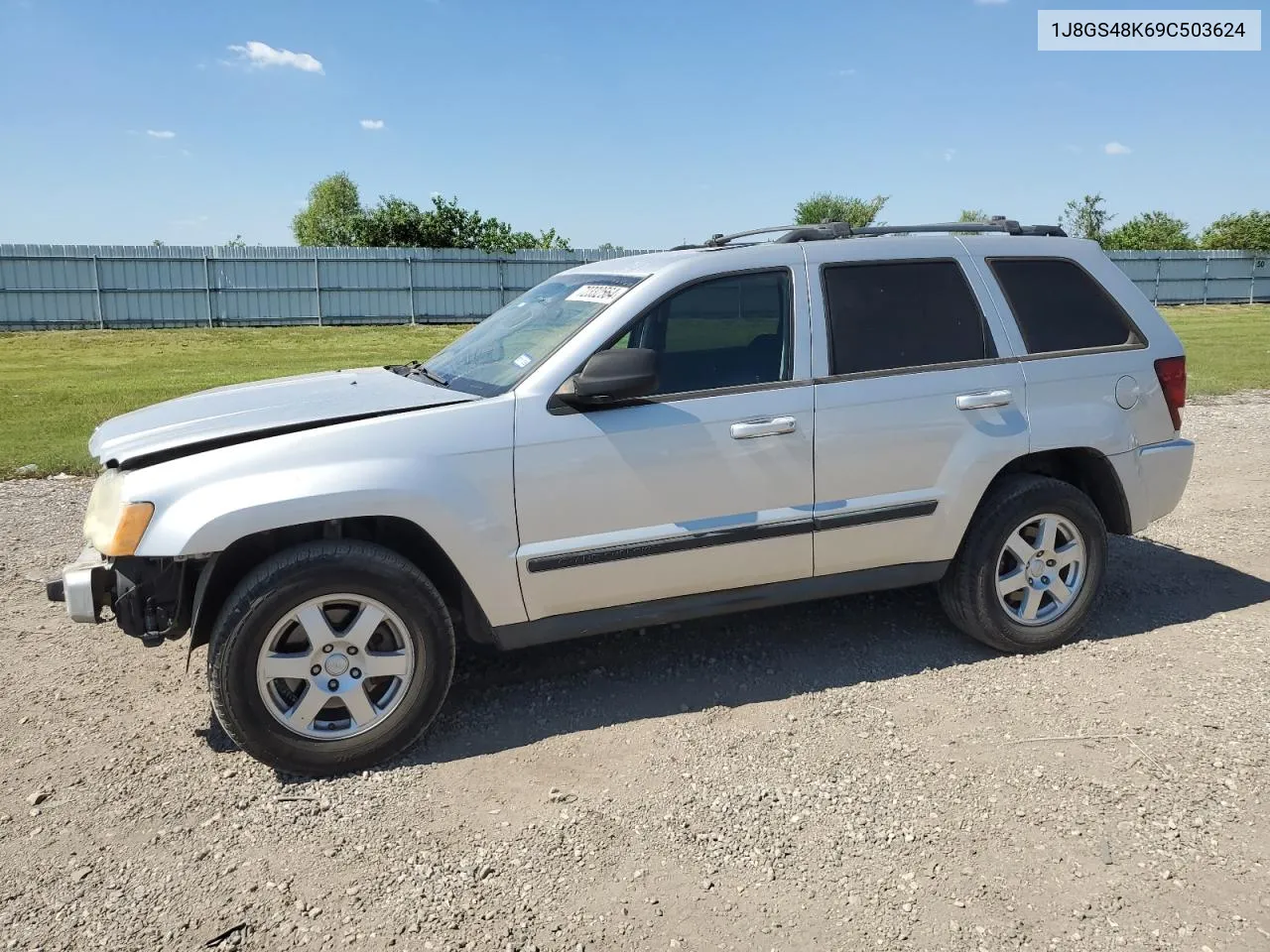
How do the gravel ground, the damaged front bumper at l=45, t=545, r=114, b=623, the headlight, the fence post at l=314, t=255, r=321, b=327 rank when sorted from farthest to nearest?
the fence post at l=314, t=255, r=321, b=327, the damaged front bumper at l=45, t=545, r=114, b=623, the headlight, the gravel ground

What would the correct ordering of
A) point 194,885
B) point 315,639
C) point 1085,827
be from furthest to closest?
point 315,639 → point 1085,827 → point 194,885

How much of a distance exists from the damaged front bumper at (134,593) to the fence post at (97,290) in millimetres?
26754

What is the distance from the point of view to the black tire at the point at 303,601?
3.43m

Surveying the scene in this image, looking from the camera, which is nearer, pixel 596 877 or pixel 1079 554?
pixel 596 877

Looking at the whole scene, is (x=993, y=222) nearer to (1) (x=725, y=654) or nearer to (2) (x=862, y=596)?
(2) (x=862, y=596)

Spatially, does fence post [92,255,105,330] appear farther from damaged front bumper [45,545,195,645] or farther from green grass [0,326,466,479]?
damaged front bumper [45,545,195,645]

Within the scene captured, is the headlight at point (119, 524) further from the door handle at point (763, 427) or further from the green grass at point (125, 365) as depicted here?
the green grass at point (125, 365)

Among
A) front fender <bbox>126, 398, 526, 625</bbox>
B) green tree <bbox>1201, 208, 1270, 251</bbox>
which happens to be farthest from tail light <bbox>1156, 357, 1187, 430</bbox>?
green tree <bbox>1201, 208, 1270, 251</bbox>

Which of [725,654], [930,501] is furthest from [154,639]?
[930,501]

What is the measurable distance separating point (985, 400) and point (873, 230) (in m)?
0.97

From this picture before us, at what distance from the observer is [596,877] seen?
117 inches

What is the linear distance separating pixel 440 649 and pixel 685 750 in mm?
982

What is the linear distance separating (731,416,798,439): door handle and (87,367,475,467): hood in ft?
3.48

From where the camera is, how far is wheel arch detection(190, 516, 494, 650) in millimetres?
3561
